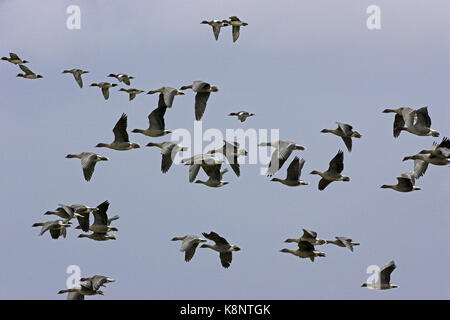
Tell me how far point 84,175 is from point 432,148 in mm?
11245

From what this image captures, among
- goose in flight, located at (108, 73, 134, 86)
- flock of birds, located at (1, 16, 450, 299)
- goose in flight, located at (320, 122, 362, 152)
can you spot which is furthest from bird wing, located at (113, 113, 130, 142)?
goose in flight, located at (320, 122, 362, 152)

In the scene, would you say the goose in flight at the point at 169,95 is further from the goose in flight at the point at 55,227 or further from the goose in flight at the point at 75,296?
the goose in flight at the point at 75,296

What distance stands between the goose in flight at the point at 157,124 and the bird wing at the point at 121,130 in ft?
2.03

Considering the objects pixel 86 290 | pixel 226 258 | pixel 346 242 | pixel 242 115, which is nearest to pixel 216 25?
pixel 242 115

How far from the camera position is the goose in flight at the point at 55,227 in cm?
2809

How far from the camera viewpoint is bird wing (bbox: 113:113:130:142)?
1212 inches

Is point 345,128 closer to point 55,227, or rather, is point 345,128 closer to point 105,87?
point 55,227

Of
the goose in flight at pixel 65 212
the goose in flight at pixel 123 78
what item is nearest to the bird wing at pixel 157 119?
the goose in flight at pixel 65 212

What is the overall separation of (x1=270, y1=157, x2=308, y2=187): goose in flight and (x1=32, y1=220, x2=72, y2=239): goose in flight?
22.7 ft

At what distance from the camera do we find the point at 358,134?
3062 centimetres

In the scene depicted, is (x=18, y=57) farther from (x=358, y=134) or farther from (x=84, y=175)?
(x=358, y=134)

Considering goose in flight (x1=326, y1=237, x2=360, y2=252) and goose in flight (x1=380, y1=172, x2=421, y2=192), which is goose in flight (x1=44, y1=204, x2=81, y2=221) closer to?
goose in flight (x1=326, y1=237, x2=360, y2=252)

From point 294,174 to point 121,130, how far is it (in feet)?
19.1

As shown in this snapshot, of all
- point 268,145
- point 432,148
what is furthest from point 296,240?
point 432,148
